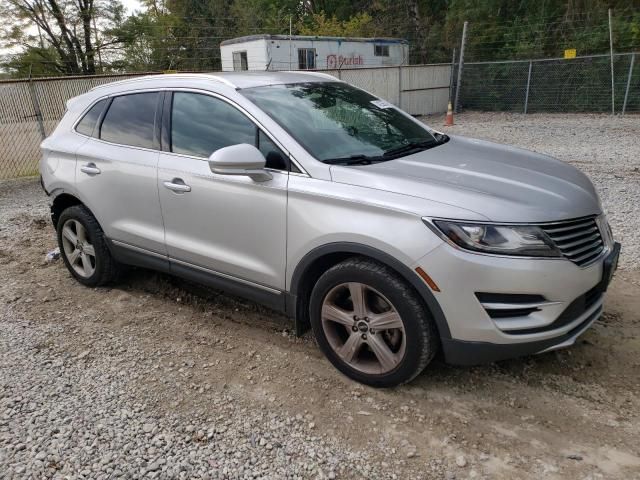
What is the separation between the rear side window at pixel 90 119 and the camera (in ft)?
14.1

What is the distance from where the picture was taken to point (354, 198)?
279 cm

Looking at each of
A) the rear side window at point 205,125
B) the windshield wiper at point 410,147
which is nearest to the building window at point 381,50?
the windshield wiper at point 410,147

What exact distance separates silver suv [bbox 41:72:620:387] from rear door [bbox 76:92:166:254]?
0.01 meters

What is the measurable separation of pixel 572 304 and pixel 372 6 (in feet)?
101

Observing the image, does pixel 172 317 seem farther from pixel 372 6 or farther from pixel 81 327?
pixel 372 6

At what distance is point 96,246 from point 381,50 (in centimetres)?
1972

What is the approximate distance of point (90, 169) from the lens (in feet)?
13.6

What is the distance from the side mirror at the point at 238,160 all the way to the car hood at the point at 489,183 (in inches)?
17.3

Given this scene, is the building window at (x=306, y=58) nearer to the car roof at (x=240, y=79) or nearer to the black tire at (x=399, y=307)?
the car roof at (x=240, y=79)

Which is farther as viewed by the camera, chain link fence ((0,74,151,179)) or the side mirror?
chain link fence ((0,74,151,179))

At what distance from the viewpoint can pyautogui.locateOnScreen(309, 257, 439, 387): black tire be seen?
2.68m

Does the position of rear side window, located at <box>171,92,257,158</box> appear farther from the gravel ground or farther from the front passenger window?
the gravel ground

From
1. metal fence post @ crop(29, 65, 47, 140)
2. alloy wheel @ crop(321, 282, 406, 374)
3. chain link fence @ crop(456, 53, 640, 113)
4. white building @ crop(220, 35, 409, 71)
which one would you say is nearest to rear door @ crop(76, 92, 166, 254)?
alloy wheel @ crop(321, 282, 406, 374)

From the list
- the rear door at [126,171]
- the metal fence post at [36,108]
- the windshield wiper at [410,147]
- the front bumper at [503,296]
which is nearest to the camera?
the front bumper at [503,296]
